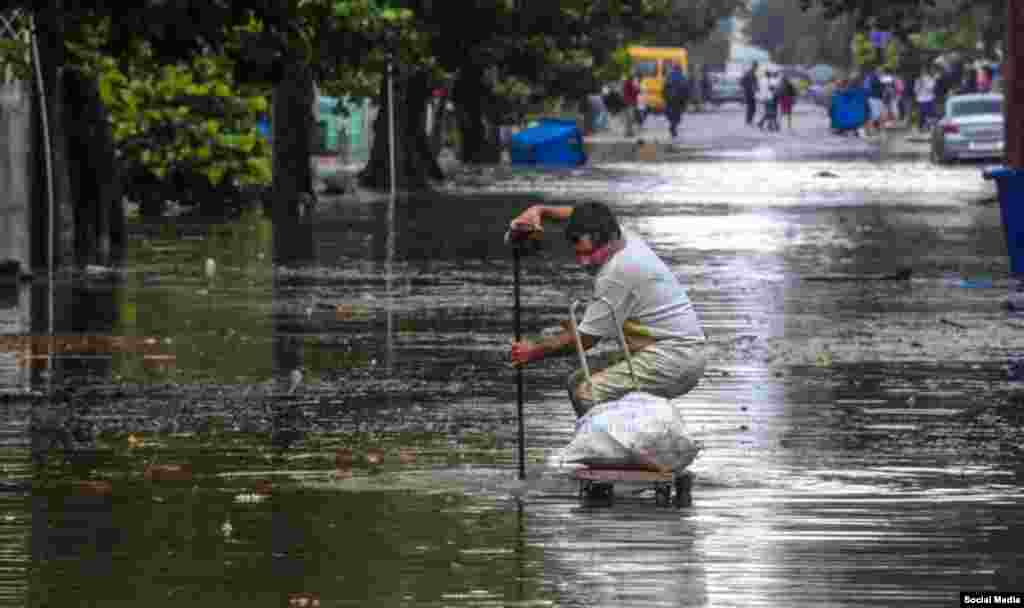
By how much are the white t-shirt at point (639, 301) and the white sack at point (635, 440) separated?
0.64m

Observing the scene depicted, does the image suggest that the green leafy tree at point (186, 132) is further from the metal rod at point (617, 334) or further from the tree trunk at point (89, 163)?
the metal rod at point (617, 334)

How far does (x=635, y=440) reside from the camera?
1187 centimetres

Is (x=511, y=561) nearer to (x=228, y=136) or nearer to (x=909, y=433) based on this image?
(x=909, y=433)

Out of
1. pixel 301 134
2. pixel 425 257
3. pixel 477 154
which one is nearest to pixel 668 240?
pixel 425 257

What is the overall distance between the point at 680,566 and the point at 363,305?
13137mm

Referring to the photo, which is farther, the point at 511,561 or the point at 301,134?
the point at 301,134

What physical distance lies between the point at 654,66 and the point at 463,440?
364ft

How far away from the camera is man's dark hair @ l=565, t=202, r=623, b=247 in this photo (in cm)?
1256

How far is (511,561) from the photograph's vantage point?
10430 millimetres

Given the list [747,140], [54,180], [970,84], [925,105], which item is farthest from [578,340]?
[925,105]

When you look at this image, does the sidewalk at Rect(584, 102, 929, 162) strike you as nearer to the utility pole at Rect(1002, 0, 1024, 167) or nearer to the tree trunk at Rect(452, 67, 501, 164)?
the tree trunk at Rect(452, 67, 501, 164)

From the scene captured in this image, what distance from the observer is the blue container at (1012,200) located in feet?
83.1

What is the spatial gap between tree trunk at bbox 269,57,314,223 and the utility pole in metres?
9.64

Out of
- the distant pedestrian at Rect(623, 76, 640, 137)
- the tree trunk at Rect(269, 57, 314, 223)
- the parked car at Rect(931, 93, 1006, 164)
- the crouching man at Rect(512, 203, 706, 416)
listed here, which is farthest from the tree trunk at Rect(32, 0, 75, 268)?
the distant pedestrian at Rect(623, 76, 640, 137)
